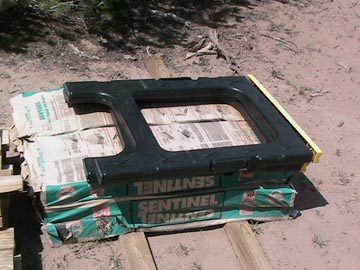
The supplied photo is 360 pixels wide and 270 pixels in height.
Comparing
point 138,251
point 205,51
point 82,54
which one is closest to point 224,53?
point 205,51

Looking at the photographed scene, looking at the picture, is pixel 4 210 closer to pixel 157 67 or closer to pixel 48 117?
pixel 48 117

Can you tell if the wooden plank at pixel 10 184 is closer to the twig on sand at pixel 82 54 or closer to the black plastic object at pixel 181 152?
the black plastic object at pixel 181 152

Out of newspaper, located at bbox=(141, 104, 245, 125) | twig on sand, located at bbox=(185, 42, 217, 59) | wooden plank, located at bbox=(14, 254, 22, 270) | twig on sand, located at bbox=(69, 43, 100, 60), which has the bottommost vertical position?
wooden plank, located at bbox=(14, 254, 22, 270)

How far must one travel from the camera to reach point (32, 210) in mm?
2936

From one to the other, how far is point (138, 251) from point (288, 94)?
2.22 m

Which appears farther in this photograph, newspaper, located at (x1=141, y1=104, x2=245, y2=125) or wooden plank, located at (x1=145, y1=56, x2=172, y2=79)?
wooden plank, located at (x1=145, y1=56, x2=172, y2=79)

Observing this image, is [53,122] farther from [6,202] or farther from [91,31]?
[91,31]

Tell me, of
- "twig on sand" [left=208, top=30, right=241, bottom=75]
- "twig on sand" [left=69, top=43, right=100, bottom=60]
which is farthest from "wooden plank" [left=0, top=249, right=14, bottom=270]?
"twig on sand" [left=208, top=30, right=241, bottom=75]

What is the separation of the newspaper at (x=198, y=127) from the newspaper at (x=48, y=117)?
295 mm

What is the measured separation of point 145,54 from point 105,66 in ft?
1.42

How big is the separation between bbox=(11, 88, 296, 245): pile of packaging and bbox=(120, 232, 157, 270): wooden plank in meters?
0.05

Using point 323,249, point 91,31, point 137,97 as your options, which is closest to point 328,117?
point 323,249

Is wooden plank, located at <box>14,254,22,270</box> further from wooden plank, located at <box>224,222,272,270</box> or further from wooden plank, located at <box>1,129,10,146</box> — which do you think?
wooden plank, located at <box>224,222,272,270</box>

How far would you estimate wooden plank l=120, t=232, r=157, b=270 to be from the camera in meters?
2.69
